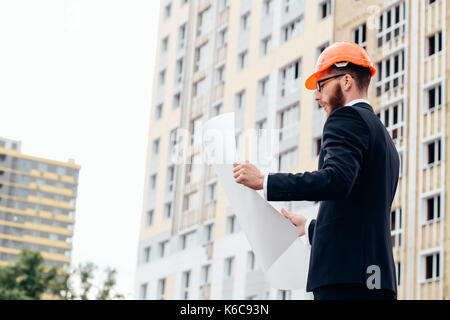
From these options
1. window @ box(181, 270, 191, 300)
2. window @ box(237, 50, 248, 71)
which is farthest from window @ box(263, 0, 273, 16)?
window @ box(181, 270, 191, 300)

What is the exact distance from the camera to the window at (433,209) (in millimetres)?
39562

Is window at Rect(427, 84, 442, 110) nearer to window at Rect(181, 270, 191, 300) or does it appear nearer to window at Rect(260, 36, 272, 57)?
window at Rect(260, 36, 272, 57)

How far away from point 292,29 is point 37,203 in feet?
372

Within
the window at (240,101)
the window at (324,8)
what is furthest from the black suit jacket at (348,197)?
the window at (240,101)

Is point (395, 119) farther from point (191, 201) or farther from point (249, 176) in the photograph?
point (249, 176)

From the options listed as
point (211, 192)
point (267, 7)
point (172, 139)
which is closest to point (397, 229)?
point (267, 7)

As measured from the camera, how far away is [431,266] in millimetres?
39656

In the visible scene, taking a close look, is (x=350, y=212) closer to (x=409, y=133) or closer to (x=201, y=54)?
(x=409, y=133)

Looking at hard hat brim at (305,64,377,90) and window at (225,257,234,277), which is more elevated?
window at (225,257,234,277)

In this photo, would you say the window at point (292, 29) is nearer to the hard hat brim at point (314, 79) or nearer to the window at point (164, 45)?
the window at point (164, 45)

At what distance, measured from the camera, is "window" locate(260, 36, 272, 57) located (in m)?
54.3

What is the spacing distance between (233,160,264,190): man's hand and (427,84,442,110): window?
122ft

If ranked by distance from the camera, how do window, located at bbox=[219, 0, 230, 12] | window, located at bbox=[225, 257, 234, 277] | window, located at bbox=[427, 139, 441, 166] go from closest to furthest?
1. window, located at bbox=[427, 139, 441, 166]
2. window, located at bbox=[225, 257, 234, 277]
3. window, located at bbox=[219, 0, 230, 12]
